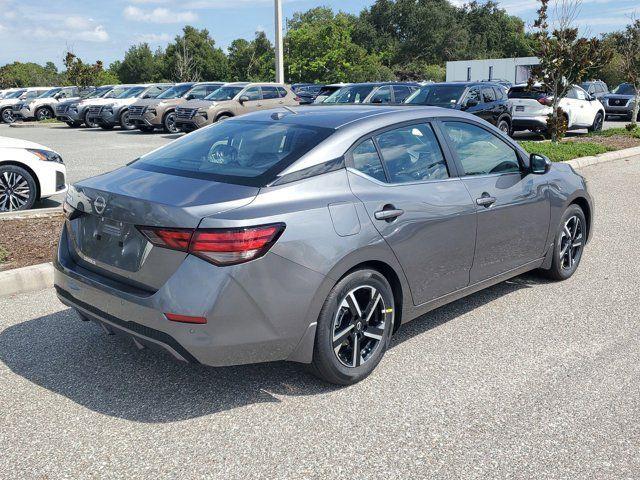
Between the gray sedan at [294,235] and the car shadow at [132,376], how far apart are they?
378 mm

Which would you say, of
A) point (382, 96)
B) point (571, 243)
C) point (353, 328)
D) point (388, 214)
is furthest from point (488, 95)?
point (353, 328)

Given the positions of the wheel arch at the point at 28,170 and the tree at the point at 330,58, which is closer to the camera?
the wheel arch at the point at 28,170

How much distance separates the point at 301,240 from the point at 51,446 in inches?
63.4

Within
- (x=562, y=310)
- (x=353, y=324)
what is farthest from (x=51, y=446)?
(x=562, y=310)

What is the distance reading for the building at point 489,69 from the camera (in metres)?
61.1

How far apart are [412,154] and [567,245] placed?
7.62 ft

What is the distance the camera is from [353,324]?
13.1ft

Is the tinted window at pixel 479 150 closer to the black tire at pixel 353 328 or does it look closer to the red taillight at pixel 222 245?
the black tire at pixel 353 328

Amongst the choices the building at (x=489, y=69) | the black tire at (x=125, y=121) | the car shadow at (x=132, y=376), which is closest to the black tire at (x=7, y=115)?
the black tire at (x=125, y=121)

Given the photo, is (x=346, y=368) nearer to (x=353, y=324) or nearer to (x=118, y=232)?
(x=353, y=324)

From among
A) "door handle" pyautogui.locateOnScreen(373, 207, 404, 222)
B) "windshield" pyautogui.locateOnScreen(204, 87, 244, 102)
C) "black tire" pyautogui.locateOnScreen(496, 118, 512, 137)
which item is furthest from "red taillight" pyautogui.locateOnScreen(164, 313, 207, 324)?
"windshield" pyautogui.locateOnScreen(204, 87, 244, 102)

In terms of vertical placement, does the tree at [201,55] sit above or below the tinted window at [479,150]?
above

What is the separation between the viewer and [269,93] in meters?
22.6

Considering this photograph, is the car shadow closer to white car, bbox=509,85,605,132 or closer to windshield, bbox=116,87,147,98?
white car, bbox=509,85,605,132
